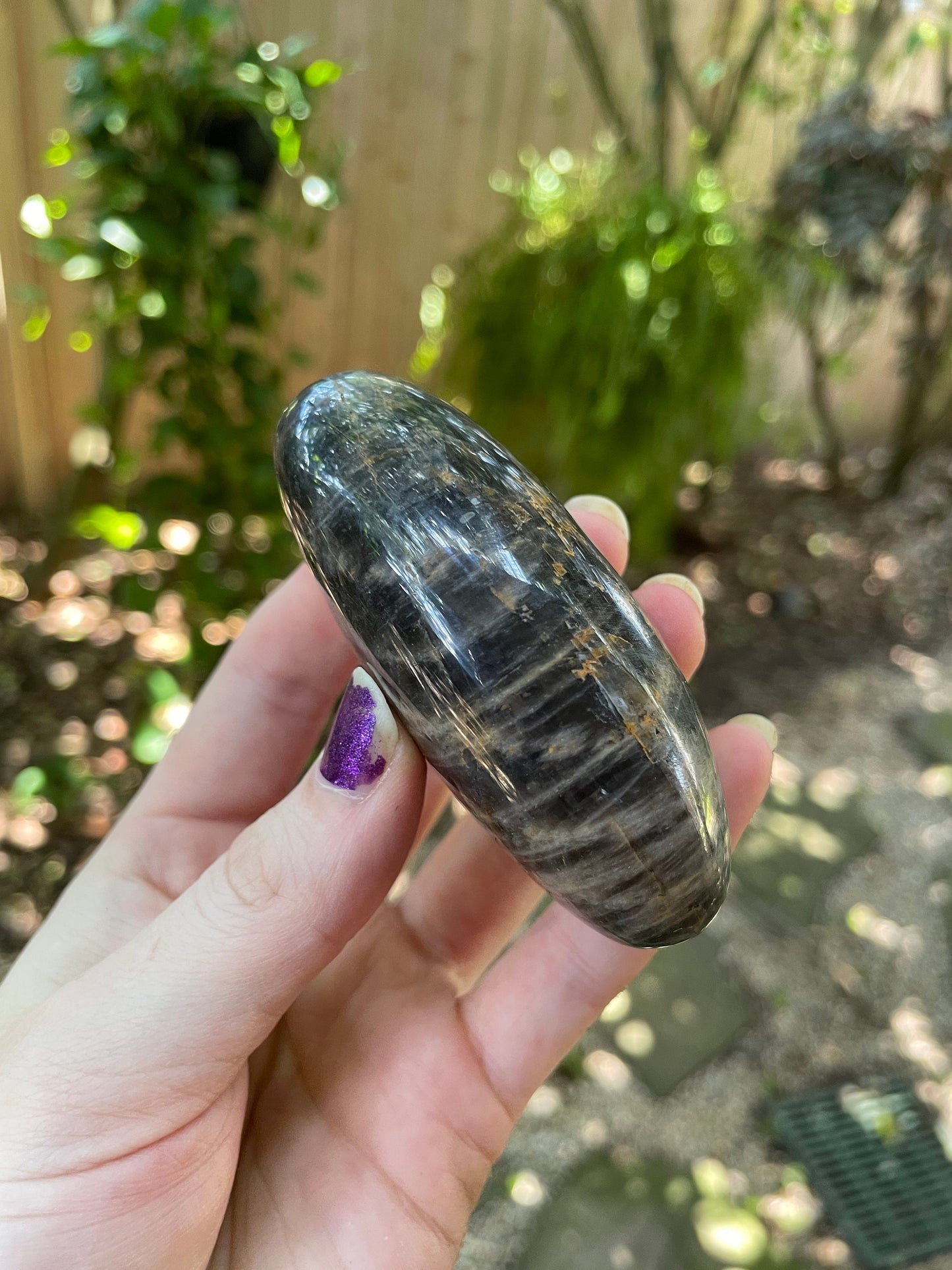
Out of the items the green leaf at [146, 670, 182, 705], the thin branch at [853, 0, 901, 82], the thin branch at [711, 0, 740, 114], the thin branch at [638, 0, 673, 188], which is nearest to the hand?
the green leaf at [146, 670, 182, 705]

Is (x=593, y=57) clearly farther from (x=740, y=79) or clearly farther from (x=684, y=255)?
(x=684, y=255)

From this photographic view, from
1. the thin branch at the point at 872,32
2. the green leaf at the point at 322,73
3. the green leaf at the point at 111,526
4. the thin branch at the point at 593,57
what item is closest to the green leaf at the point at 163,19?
the green leaf at the point at 322,73

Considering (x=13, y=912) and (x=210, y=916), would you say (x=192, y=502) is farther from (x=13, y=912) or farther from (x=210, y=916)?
(x=210, y=916)

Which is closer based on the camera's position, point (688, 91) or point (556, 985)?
point (556, 985)

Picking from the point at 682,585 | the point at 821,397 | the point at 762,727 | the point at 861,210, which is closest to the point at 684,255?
the point at 861,210

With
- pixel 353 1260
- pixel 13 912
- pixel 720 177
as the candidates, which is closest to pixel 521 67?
pixel 720 177

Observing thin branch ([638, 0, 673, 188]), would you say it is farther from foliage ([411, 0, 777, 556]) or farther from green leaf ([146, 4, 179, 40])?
green leaf ([146, 4, 179, 40])

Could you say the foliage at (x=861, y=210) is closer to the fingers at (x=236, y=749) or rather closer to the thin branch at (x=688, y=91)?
the thin branch at (x=688, y=91)
